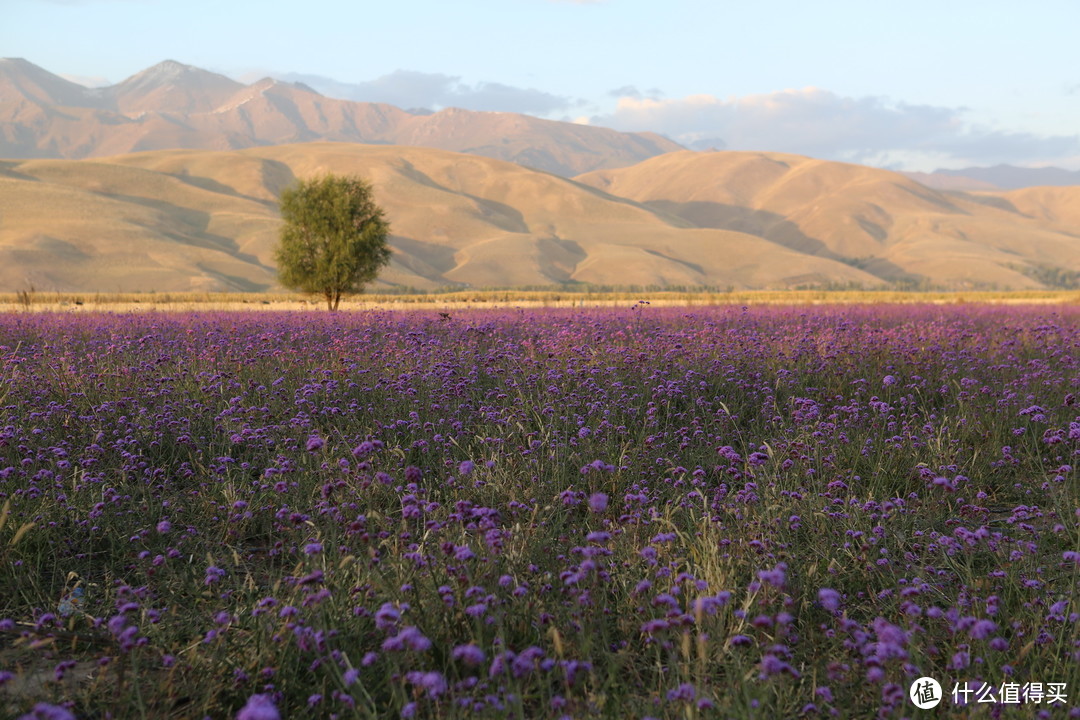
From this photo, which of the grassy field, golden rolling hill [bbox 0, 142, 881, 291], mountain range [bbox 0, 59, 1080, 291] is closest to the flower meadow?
the grassy field

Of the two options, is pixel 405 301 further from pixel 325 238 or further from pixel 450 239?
pixel 450 239

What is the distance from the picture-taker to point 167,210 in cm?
13412

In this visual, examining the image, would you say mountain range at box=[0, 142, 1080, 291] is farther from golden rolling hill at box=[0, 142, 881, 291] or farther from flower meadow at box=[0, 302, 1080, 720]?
flower meadow at box=[0, 302, 1080, 720]

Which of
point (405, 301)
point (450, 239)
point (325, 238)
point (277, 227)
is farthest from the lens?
point (450, 239)

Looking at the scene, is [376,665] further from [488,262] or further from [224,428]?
[488,262]

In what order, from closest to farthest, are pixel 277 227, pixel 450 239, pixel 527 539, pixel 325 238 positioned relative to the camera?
1. pixel 527 539
2. pixel 325 238
3. pixel 277 227
4. pixel 450 239

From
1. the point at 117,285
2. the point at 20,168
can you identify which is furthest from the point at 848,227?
the point at 20,168

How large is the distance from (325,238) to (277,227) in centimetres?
5291

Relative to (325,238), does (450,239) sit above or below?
above

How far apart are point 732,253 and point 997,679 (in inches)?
6064

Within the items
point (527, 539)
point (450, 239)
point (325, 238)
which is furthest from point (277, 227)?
point (527, 539)

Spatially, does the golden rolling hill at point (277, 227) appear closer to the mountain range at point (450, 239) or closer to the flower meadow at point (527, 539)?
the mountain range at point (450, 239)

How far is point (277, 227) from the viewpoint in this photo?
8456 centimetres

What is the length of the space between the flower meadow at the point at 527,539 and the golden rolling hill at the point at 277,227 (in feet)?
266
